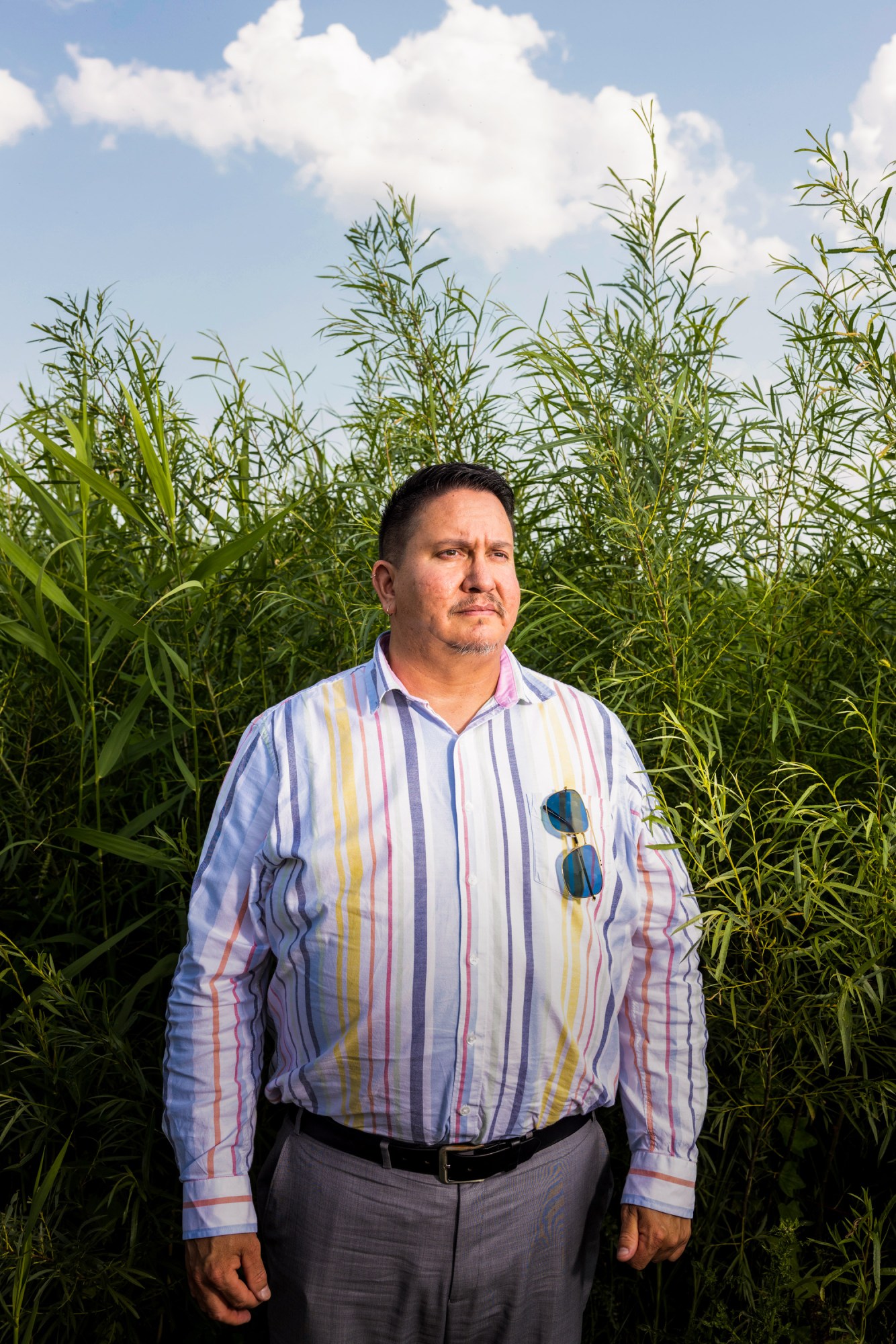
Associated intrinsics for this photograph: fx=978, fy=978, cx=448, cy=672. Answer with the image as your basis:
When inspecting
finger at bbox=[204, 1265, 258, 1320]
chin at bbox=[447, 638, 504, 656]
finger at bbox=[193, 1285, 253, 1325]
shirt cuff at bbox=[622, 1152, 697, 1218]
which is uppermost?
chin at bbox=[447, 638, 504, 656]

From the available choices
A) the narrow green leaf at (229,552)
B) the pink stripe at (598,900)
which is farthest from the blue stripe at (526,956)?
the narrow green leaf at (229,552)

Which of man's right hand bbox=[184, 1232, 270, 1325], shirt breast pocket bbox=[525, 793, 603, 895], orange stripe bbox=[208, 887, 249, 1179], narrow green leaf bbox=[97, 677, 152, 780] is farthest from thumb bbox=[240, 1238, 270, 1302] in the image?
narrow green leaf bbox=[97, 677, 152, 780]

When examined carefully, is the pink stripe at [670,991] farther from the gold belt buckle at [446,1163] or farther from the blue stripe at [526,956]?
the gold belt buckle at [446,1163]

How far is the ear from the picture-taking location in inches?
67.7

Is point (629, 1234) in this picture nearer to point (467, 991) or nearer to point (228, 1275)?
point (467, 991)

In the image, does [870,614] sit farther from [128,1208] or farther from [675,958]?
[128,1208]

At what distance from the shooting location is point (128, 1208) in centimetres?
190

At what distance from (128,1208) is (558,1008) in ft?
3.35

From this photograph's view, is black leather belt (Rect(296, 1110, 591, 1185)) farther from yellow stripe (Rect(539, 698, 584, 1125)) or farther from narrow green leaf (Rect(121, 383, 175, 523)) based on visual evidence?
narrow green leaf (Rect(121, 383, 175, 523))

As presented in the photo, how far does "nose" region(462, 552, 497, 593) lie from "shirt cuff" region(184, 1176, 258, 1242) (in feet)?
3.30

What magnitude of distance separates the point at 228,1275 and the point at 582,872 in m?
0.83

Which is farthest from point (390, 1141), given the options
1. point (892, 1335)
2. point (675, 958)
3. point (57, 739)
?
point (57, 739)

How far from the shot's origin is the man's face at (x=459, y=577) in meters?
1.59

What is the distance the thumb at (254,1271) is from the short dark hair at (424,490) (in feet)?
3.73
